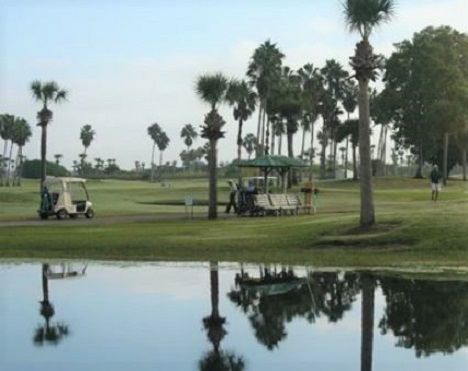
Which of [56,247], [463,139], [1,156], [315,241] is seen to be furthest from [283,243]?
[1,156]

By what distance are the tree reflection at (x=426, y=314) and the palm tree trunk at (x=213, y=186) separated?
881 inches

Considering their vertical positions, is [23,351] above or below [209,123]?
below

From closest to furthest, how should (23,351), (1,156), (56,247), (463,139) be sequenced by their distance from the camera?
(23,351), (56,247), (463,139), (1,156)

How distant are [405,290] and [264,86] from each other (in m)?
73.2

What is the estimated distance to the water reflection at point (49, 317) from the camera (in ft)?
36.1

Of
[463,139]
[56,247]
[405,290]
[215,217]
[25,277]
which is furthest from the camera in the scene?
[463,139]

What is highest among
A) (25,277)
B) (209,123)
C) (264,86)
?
(264,86)

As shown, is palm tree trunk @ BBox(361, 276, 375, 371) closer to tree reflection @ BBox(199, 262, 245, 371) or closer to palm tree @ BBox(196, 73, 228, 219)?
tree reflection @ BBox(199, 262, 245, 371)

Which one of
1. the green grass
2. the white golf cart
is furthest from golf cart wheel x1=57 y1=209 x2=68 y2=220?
the green grass

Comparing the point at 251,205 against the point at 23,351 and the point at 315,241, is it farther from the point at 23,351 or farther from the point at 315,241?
the point at 23,351

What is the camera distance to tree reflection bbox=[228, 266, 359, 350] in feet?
40.3

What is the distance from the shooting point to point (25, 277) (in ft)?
A: 58.4

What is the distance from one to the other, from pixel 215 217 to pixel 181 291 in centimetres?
2330

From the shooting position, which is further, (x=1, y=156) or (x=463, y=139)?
(x=1, y=156)
